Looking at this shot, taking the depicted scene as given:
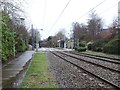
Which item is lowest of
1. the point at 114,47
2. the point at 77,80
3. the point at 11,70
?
the point at 77,80

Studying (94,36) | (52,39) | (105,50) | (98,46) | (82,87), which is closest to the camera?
(82,87)

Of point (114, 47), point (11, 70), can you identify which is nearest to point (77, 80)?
point (11, 70)

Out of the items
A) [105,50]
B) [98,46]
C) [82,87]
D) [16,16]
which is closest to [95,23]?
[98,46]

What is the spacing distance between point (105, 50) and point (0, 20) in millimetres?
34957

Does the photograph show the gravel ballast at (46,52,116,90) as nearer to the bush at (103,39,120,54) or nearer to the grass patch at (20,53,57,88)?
the grass patch at (20,53,57,88)

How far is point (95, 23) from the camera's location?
78500mm

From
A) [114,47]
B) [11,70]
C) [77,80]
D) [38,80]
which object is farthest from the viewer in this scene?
[114,47]

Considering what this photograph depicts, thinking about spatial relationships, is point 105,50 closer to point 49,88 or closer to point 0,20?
point 0,20

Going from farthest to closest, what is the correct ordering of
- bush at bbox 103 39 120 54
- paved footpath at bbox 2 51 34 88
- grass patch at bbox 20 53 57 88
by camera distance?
1. bush at bbox 103 39 120 54
2. paved footpath at bbox 2 51 34 88
3. grass patch at bbox 20 53 57 88

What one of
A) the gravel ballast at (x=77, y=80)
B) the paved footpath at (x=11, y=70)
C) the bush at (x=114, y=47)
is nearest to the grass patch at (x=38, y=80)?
the gravel ballast at (x=77, y=80)

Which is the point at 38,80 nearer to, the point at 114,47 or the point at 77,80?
the point at 77,80

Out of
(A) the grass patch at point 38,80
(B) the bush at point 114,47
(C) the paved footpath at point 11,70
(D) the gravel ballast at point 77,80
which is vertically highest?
(B) the bush at point 114,47

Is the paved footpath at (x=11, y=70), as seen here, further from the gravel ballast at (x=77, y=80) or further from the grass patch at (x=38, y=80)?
the gravel ballast at (x=77, y=80)

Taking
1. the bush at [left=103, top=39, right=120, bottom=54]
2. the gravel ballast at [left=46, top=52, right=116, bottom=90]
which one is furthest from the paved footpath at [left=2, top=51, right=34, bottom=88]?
the bush at [left=103, top=39, right=120, bottom=54]
